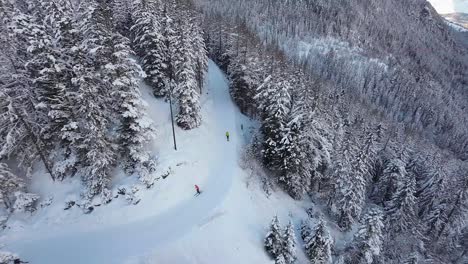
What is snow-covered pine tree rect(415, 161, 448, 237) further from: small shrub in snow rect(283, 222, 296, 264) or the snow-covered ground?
small shrub in snow rect(283, 222, 296, 264)

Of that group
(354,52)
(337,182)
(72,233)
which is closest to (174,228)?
(72,233)

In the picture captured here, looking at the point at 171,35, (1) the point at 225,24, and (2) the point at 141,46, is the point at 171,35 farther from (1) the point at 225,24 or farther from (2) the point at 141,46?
(1) the point at 225,24

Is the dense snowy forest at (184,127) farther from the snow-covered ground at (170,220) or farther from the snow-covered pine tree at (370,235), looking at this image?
the snow-covered ground at (170,220)

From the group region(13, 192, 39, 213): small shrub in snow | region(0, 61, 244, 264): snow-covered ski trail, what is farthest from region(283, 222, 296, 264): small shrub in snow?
region(13, 192, 39, 213): small shrub in snow

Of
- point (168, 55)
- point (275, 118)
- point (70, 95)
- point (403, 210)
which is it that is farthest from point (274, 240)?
point (168, 55)

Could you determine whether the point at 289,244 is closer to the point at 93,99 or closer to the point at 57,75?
the point at 93,99

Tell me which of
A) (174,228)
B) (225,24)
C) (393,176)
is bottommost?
(393,176)

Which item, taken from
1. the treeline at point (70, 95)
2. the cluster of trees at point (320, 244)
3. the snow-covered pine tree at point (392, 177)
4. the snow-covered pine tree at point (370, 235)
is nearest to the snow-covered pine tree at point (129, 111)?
the treeline at point (70, 95)
